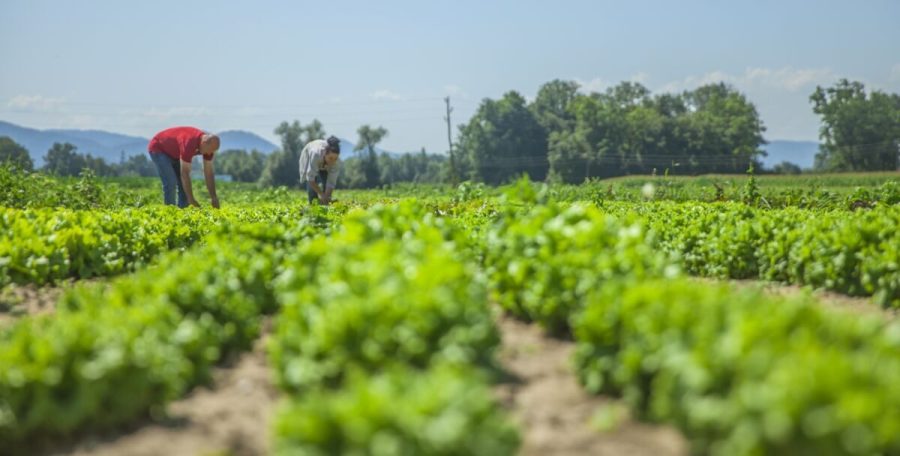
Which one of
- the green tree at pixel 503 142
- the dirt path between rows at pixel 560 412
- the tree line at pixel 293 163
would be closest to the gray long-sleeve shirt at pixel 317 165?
the dirt path between rows at pixel 560 412

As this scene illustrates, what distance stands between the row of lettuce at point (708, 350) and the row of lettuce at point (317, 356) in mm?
658

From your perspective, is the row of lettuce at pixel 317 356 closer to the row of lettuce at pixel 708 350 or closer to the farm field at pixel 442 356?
the farm field at pixel 442 356

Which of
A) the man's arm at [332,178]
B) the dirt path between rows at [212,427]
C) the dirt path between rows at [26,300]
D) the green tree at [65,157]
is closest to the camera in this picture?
the dirt path between rows at [212,427]

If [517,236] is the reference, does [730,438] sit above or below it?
below

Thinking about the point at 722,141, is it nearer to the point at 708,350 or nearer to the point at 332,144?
the point at 332,144

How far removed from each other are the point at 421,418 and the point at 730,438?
1182mm

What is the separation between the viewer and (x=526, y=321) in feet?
18.4

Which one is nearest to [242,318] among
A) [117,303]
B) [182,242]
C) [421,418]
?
[117,303]

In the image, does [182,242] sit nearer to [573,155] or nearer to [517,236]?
[517,236]

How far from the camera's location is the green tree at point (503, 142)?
103 meters

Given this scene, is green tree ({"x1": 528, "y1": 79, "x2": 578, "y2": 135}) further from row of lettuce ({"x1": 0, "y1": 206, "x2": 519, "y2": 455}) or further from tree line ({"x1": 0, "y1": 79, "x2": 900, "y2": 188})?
row of lettuce ({"x1": 0, "y1": 206, "x2": 519, "y2": 455})

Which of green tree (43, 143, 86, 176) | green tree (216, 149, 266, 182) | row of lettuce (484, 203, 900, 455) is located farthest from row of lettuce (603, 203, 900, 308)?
green tree (43, 143, 86, 176)

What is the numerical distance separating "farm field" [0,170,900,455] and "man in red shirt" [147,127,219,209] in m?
5.28

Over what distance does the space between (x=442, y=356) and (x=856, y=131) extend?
10471 centimetres
